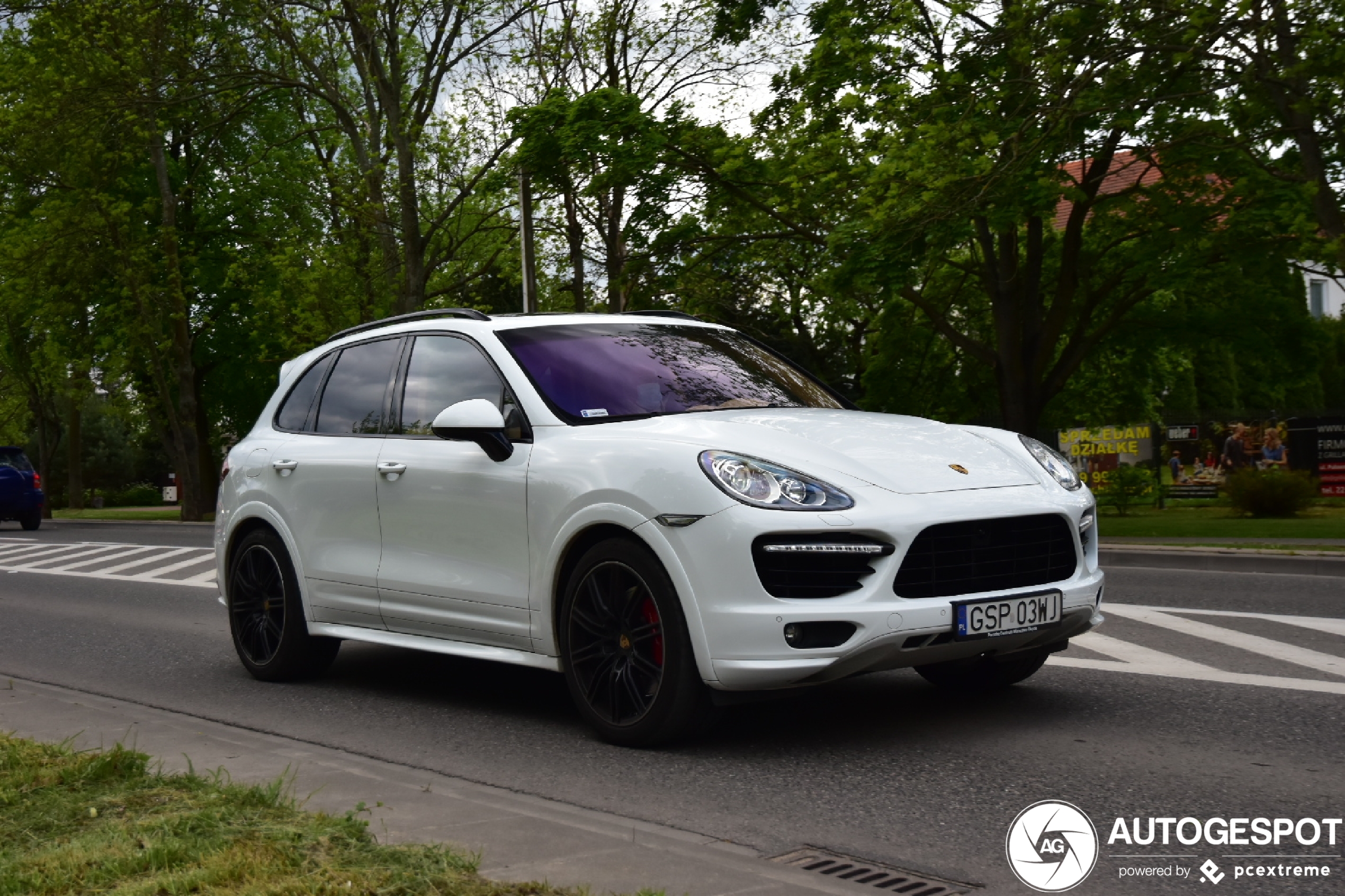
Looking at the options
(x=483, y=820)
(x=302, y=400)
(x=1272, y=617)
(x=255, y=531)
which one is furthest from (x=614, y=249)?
(x=483, y=820)

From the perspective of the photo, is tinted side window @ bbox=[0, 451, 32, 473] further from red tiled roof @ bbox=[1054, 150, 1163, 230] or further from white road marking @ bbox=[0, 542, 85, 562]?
red tiled roof @ bbox=[1054, 150, 1163, 230]

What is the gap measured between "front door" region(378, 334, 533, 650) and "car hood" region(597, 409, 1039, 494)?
601 mm

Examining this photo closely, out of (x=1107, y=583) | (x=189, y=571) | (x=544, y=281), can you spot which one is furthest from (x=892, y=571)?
(x=544, y=281)

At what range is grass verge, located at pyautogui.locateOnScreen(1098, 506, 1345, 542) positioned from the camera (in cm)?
1895

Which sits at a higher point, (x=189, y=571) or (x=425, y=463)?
(x=425, y=463)

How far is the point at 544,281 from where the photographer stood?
4584 centimetres

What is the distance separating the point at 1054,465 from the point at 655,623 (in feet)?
6.12

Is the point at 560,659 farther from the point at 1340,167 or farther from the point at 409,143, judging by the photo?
the point at 409,143

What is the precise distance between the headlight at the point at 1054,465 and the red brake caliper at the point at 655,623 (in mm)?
1688

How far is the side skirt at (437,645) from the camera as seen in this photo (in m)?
5.97

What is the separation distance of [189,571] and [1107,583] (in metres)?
9.64

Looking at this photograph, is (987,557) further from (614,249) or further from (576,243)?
(576,243)

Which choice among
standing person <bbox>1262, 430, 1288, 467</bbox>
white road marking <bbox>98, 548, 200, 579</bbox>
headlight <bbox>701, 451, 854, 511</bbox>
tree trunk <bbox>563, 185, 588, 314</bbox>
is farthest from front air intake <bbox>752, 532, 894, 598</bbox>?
standing person <bbox>1262, 430, 1288, 467</bbox>

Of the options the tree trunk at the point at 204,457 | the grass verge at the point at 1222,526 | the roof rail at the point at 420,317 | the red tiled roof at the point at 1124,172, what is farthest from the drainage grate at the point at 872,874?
the tree trunk at the point at 204,457
